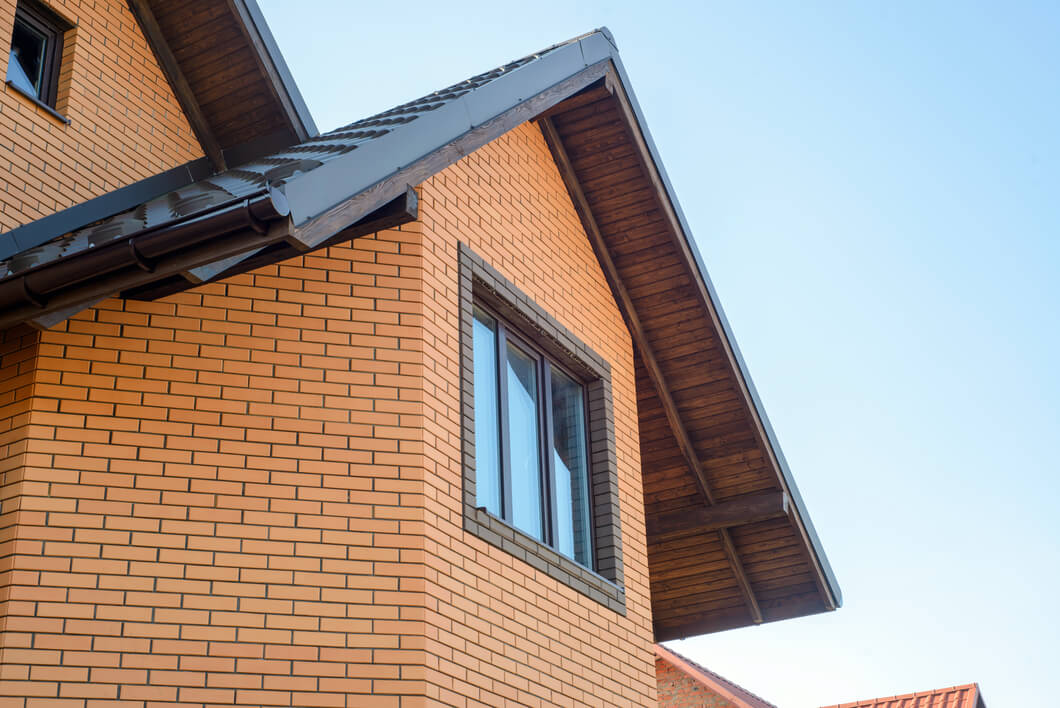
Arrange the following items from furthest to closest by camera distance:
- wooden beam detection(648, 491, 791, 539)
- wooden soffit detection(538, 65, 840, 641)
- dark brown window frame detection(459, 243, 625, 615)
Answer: wooden beam detection(648, 491, 791, 539), wooden soffit detection(538, 65, 840, 641), dark brown window frame detection(459, 243, 625, 615)

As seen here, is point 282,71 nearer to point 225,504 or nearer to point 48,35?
point 48,35

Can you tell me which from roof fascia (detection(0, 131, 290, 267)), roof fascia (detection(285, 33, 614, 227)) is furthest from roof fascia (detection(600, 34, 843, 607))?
roof fascia (detection(0, 131, 290, 267))

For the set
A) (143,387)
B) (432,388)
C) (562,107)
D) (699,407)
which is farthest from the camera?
(699,407)

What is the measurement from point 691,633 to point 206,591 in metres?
6.35

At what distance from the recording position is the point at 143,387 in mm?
6234

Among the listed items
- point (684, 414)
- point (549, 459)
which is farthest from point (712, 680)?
point (549, 459)

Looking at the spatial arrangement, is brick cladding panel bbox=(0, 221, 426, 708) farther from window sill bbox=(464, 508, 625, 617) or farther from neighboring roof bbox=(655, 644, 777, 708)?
neighboring roof bbox=(655, 644, 777, 708)

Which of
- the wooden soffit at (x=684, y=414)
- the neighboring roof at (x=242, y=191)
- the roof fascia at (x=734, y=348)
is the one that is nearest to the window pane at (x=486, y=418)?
the neighboring roof at (x=242, y=191)

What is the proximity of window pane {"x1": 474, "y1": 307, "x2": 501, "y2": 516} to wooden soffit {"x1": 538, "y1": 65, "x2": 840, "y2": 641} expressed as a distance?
1.96 metres

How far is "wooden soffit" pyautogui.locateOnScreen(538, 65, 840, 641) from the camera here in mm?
9211

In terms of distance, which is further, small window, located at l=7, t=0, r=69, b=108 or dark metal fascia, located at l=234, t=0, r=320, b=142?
dark metal fascia, located at l=234, t=0, r=320, b=142

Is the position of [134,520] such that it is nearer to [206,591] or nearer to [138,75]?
[206,591]

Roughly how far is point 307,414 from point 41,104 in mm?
3292

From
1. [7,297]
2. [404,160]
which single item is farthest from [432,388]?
[7,297]
